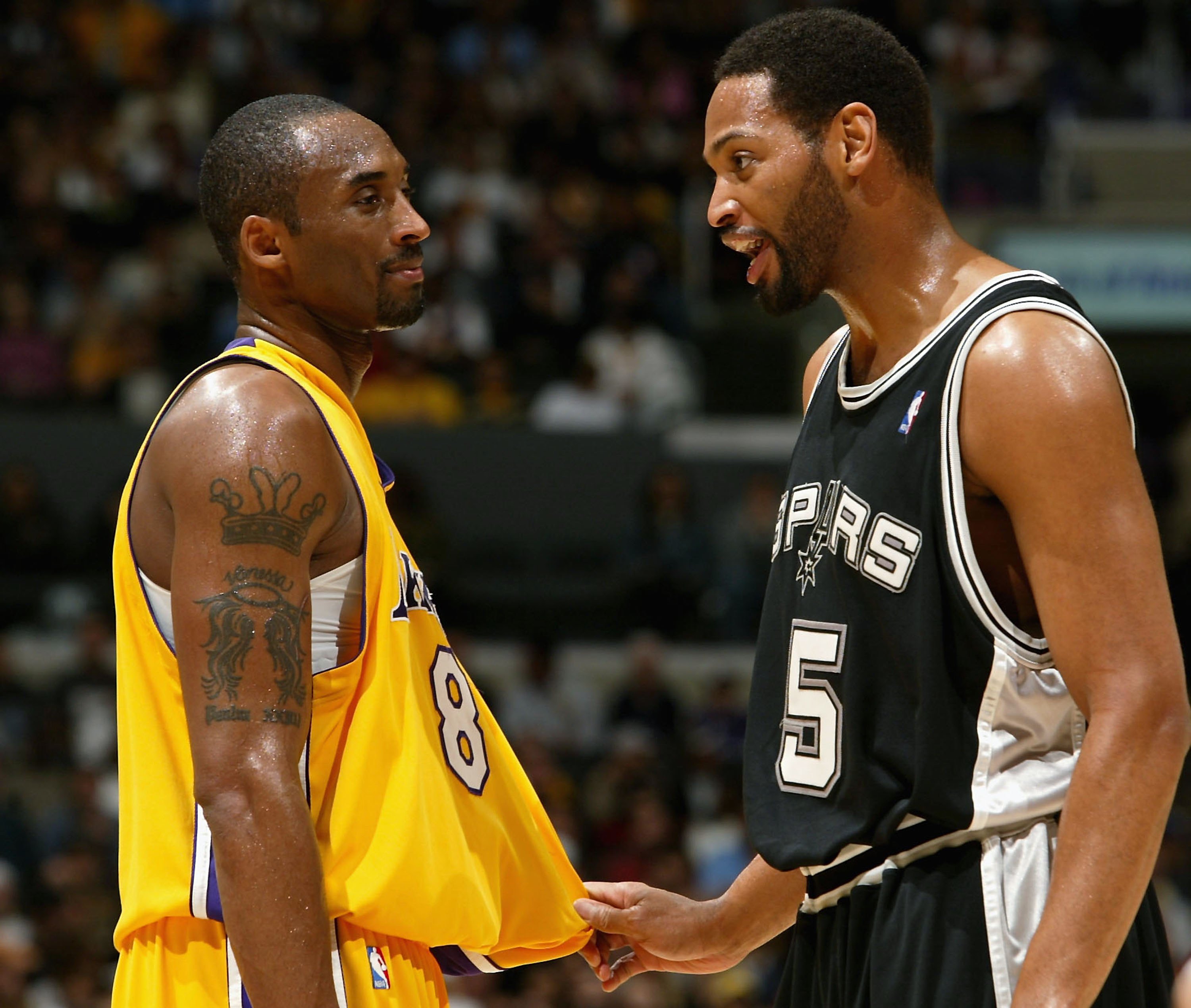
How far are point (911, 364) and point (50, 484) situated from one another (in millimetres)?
10033

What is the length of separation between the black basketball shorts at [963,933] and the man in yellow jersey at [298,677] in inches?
26.1

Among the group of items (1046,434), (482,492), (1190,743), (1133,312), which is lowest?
(482,492)

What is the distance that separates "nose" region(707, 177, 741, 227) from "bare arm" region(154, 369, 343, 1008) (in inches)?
30.6

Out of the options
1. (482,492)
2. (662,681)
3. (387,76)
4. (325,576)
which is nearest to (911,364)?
(325,576)

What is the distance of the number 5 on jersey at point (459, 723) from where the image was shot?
109 inches

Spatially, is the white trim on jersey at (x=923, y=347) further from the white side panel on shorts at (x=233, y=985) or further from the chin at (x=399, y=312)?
the white side panel on shorts at (x=233, y=985)

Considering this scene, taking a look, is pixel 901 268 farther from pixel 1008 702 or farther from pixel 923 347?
pixel 1008 702

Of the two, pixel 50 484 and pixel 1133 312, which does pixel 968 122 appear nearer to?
pixel 1133 312

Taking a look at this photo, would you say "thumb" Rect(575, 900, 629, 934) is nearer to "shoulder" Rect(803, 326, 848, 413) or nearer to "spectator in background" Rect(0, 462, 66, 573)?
"shoulder" Rect(803, 326, 848, 413)

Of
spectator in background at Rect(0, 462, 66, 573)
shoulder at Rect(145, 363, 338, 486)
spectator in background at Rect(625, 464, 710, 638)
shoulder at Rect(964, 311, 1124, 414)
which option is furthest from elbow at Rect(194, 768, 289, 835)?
spectator in background at Rect(0, 462, 66, 573)

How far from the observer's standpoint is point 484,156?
13.1 m

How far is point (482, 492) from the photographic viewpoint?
38.9ft

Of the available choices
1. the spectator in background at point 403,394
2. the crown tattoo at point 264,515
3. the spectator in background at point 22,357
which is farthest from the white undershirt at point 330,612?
the spectator in background at point 22,357

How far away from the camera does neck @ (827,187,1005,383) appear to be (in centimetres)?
258
